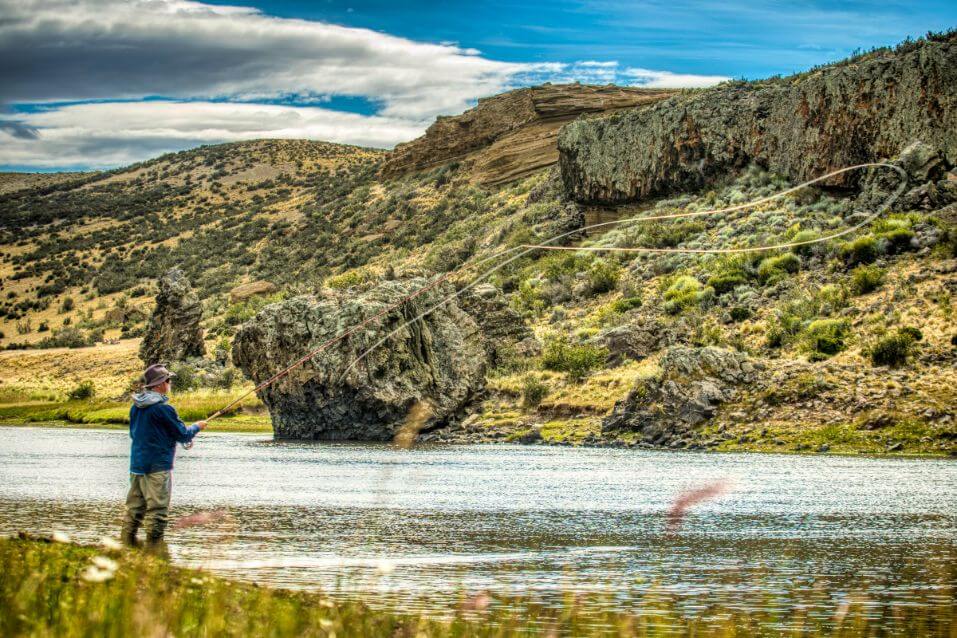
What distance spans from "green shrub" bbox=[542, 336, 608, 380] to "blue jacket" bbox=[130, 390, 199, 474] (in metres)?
38.8

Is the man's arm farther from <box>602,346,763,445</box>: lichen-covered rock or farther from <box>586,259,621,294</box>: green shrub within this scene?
<box>586,259,621,294</box>: green shrub

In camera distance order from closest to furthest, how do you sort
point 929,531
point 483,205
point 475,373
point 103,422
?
point 929,531, point 475,373, point 103,422, point 483,205

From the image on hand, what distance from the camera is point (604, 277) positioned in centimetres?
6938

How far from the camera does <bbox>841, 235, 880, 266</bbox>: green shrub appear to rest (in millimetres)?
54812

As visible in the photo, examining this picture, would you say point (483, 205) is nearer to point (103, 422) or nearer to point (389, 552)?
point (103, 422)

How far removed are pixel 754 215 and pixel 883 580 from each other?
181ft

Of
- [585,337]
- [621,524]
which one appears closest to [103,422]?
[585,337]

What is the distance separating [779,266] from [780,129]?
11911mm

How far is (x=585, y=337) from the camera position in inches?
2393

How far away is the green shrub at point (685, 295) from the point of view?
194 ft

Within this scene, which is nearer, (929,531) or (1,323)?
(929,531)

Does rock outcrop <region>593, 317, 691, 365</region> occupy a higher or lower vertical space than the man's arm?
lower

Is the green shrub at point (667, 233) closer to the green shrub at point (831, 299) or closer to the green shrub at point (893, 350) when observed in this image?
the green shrub at point (831, 299)

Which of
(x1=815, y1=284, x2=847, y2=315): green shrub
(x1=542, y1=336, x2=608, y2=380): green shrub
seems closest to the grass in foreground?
(x1=542, y1=336, x2=608, y2=380): green shrub
